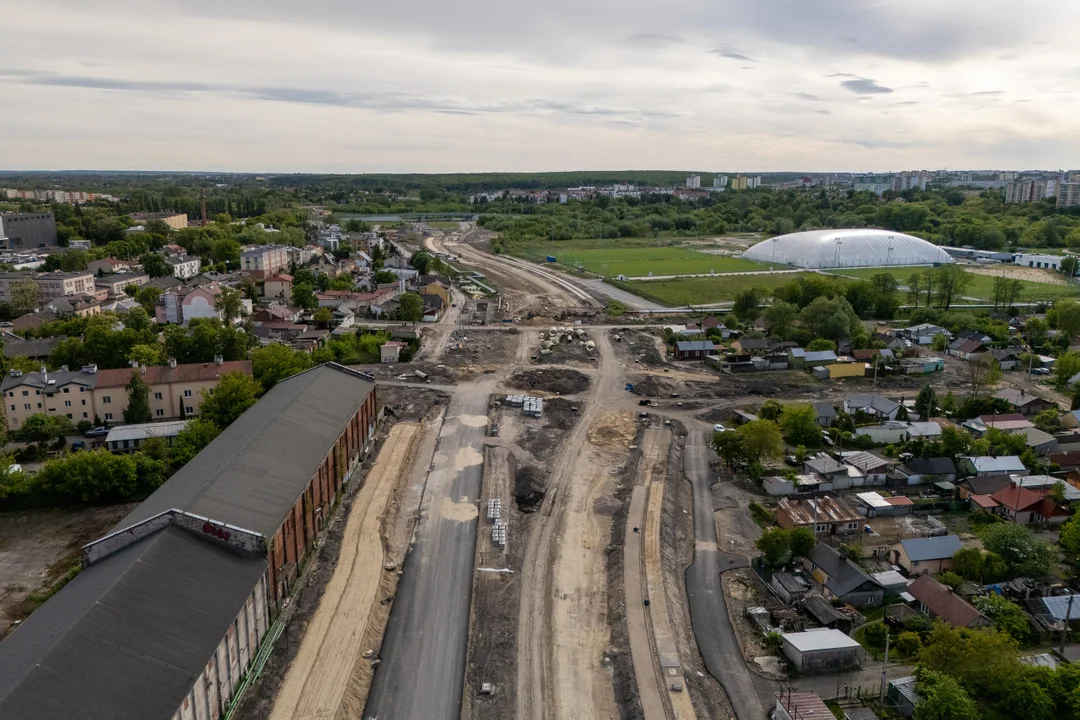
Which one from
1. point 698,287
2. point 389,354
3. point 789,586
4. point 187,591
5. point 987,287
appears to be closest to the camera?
point 187,591

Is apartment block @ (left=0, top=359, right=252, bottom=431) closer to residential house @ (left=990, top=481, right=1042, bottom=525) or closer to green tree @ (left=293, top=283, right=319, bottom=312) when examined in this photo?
green tree @ (left=293, top=283, right=319, bottom=312)

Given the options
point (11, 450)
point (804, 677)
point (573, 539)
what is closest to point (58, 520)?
point (11, 450)

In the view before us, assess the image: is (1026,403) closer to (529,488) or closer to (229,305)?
(529,488)

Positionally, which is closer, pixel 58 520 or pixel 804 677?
pixel 804 677

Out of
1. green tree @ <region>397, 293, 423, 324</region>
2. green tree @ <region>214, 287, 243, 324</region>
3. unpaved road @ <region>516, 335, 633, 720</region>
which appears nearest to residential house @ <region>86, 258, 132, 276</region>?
green tree @ <region>214, 287, 243, 324</region>

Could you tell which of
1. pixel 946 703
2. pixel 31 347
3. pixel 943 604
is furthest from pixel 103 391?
pixel 946 703

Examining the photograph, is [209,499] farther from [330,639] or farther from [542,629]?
[542,629]
